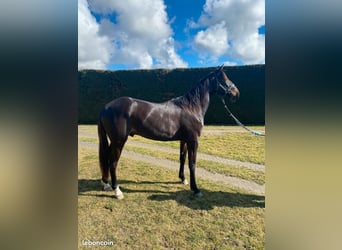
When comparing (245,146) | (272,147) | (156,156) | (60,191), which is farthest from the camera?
(156,156)

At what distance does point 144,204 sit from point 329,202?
7.15 ft

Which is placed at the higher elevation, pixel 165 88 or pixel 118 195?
pixel 165 88

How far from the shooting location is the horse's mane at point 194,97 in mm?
3029

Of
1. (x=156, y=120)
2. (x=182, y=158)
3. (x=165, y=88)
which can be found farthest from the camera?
(x=165, y=88)

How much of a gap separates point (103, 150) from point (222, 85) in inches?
83.4

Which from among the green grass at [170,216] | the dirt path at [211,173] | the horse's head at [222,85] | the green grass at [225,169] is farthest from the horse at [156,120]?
the green grass at [225,169]

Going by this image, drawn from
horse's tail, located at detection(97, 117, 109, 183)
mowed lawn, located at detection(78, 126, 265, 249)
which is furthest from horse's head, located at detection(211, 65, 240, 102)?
horse's tail, located at detection(97, 117, 109, 183)

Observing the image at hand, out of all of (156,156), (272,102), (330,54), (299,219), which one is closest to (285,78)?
(272,102)

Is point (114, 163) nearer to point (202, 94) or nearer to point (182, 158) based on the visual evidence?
point (182, 158)

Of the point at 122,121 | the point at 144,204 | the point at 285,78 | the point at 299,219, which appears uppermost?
the point at 285,78

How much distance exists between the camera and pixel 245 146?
3.63 m

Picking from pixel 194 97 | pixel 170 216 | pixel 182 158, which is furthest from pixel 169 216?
pixel 194 97

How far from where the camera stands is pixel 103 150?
2930mm

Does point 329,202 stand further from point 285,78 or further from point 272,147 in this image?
point 285,78
